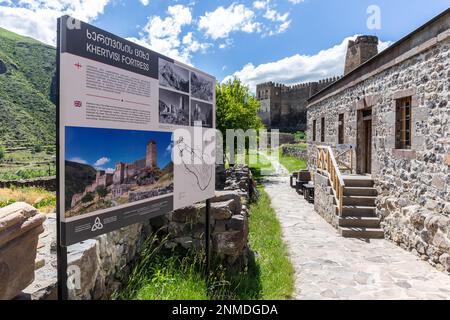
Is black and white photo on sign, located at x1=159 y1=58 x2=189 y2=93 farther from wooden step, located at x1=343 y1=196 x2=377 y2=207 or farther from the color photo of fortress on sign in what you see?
wooden step, located at x1=343 y1=196 x2=377 y2=207

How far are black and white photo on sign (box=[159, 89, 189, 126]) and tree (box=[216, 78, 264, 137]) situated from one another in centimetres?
1584

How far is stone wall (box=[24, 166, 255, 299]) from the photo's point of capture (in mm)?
2756

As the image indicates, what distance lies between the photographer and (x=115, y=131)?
8.81 ft

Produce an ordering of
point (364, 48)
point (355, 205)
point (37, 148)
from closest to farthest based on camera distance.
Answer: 1. point (355, 205)
2. point (364, 48)
3. point (37, 148)

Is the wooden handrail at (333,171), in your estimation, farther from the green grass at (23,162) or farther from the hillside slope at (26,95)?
the hillside slope at (26,95)

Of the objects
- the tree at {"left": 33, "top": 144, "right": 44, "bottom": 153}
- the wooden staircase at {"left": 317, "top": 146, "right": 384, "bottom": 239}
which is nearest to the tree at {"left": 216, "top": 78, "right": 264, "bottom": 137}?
the wooden staircase at {"left": 317, "top": 146, "right": 384, "bottom": 239}

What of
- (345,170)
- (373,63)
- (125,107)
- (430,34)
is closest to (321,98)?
(345,170)

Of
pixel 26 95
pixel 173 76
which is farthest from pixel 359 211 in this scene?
pixel 26 95

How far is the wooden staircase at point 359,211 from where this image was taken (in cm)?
809

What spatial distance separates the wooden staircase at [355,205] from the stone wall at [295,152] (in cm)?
1738

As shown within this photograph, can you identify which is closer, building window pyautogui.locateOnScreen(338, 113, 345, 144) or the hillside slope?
building window pyautogui.locateOnScreen(338, 113, 345, 144)

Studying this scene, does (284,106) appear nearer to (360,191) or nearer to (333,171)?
(333,171)

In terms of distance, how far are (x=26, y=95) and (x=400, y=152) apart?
5224cm

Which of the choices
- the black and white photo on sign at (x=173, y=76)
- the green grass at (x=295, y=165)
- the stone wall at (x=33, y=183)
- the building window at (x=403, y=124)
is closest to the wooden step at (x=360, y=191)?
the building window at (x=403, y=124)
